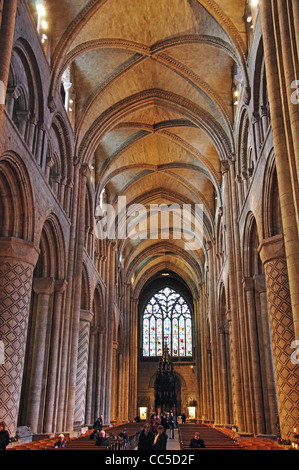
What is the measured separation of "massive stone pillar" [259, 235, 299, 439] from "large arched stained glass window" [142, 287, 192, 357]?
3247 centimetres

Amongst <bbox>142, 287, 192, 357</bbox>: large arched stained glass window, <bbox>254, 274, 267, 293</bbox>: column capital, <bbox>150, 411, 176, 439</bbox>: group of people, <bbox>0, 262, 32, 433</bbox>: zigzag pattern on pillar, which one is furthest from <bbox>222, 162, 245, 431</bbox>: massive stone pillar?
<bbox>142, 287, 192, 357</bbox>: large arched stained glass window

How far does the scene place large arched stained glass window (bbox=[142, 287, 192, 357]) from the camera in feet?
147

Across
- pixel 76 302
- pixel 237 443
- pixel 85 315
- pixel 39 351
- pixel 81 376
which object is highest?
pixel 85 315

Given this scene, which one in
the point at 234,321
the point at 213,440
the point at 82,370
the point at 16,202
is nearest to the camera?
the point at 213,440

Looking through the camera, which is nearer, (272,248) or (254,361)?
(272,248)

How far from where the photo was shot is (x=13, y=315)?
41.7 ft

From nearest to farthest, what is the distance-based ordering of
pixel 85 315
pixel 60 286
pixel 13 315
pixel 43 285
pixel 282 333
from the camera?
pixel 282 333, pixel 13 315, pixel 43 285, pixel 60 286, pixel 85 315

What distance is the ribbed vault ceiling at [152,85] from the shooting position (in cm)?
1675

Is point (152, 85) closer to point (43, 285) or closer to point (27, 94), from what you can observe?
point (27, 94)

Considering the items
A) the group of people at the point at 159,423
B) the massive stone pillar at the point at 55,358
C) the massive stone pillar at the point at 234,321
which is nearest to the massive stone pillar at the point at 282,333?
the massive stone pillar at the point at 234,321

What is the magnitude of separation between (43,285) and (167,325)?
98.8 feet

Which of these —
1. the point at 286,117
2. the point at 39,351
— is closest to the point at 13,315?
the point at 39,351

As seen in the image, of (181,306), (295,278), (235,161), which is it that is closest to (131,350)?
(181,306)

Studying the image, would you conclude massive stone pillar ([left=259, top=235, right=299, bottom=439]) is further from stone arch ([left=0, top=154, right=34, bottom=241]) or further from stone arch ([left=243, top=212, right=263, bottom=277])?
stone arch ([left=0, top=154, right=34, bottom=241])
